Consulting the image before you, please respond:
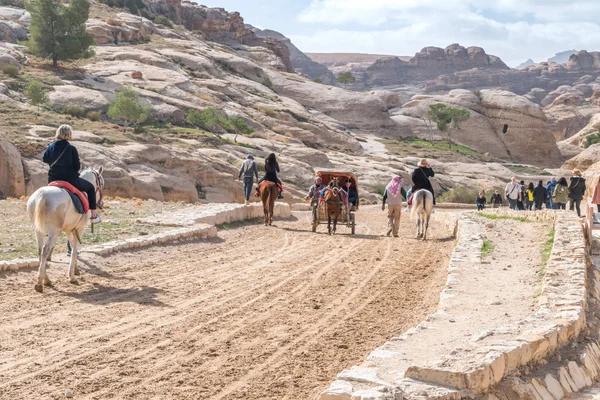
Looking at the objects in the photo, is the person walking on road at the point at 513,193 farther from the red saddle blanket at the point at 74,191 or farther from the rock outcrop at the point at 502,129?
the rock outcrop at the point at 502,129

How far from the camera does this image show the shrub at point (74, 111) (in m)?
47.4

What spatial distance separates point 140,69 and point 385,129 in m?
32.4

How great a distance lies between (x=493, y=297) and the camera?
1099 cm

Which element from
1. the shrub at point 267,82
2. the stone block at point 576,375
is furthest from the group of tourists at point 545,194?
the shrub at point 267,82

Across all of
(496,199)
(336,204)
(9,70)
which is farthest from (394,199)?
(9,70)

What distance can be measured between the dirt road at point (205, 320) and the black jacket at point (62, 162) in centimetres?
167

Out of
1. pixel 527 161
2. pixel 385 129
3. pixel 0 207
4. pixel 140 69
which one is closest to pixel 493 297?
pixel 0 207

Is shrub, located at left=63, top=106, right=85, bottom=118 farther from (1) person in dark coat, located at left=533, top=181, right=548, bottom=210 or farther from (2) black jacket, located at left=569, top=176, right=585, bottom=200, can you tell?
(2) black jacket, located at left=569, top=176, right=585, bottom=200

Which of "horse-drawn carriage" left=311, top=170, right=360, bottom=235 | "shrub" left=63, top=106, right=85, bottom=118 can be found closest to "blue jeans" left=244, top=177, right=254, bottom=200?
"horse-drawn carriage" left=311, top=170, right=360, bottom=235

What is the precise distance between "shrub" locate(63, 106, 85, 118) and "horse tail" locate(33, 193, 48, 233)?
1449 inches

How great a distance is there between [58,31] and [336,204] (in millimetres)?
49271

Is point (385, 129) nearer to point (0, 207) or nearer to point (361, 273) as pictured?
point (0, 207)

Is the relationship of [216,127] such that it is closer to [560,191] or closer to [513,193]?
[560,191]

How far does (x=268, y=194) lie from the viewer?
78.4 ft
